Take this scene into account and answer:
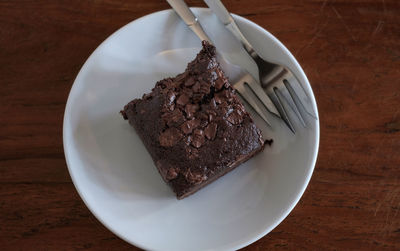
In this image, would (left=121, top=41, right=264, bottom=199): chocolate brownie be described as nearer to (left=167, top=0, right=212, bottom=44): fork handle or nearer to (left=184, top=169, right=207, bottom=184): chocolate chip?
(left=184, top=169, right=207, bottom=184): chocolate chip

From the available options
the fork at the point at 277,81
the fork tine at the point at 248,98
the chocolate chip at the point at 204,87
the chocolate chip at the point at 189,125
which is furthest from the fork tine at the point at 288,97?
the chocolate chip at the point at 189,125

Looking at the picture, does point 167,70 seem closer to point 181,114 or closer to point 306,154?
point 181,114

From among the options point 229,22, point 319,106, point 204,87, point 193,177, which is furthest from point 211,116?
point 319,106

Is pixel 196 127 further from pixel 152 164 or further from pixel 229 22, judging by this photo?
pixel 229 22

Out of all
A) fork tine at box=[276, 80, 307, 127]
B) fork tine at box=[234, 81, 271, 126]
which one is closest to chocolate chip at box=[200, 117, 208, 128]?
fork tine at box=[234, 81, 271, 126]

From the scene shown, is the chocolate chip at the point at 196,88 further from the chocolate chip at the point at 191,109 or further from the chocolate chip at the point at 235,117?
the chocolate chip at the point at 235,117

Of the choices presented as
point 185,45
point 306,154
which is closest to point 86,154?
point 185,45
